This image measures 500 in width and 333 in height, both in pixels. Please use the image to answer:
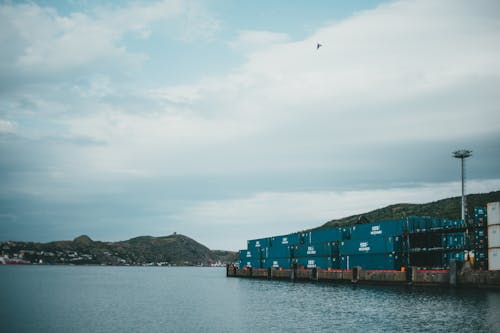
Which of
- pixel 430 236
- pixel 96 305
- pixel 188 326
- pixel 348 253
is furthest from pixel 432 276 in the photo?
pixel 96 305

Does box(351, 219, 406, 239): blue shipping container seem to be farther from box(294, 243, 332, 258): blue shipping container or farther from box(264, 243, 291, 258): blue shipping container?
box(264, 243, 291, 258): blue shipping container

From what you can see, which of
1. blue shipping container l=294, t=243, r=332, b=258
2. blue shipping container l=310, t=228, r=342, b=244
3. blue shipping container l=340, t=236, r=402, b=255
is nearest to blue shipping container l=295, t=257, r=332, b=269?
blue shipping container l=294, t=243, r=332, b=258

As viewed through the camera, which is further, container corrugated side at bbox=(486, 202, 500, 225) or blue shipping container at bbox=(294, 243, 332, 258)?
blue shipping container at bbox=(294, 243, 332, 258)

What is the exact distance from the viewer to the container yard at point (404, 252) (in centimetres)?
6094

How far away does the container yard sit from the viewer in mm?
60938

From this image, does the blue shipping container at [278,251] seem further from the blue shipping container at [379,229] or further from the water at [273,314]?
the water at [273,314]

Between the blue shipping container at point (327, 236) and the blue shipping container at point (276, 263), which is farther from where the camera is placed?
the blue shipping container at point (276, 263)

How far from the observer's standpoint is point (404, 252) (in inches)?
2874

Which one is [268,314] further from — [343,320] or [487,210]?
[487,210]

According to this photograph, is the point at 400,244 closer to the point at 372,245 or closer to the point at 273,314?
the point at 372,245

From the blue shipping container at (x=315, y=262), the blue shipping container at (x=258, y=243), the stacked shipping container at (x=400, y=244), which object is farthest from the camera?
the blue shipping container at (x=258, y=243)

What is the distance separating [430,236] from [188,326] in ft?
150

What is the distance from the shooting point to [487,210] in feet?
195

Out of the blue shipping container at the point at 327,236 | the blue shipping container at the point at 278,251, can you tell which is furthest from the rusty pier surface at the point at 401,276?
the blue shipping container at the point at 327,236
